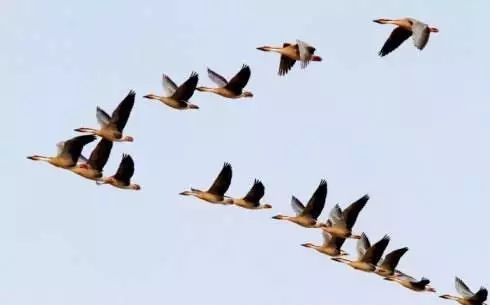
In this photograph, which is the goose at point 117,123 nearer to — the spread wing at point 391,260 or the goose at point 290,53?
the goose at point 290,53

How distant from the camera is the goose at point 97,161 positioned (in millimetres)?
47875

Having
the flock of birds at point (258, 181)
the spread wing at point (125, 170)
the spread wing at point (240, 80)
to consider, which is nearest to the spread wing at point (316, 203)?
the flock of birds at point (258, 181)

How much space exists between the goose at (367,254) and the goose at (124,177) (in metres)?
6.39

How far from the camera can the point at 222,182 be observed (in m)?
49.8

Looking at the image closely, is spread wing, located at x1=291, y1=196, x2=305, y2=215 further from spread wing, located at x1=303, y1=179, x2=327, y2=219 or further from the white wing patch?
the white wing patch

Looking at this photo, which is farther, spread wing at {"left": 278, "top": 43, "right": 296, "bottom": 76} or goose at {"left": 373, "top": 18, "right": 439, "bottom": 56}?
spread wing at {"left": 278, "top": 43, "right": 296, "bottom": 76}

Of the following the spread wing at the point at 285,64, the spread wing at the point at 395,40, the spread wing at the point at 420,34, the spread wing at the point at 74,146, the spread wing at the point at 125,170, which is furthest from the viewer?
the spread wing at the point at 285,64

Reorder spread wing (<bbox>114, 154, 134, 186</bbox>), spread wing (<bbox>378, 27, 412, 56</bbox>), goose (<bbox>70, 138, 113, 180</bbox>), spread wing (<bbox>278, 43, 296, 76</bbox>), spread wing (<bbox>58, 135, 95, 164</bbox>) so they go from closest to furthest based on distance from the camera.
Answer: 1. spread wing (<bbox>378, 27, 412, 56</bbox>)
2. spread wing (<bbox>58, 135, 95, 164</bbox>)
3. goose (<bbox>70, 138, 113, 180</bbox>)
4. spread wing (<bbox>114, 154, 134, 186</bbox>)
5. spread wing (<bbox>278, 43, 296, 76</bbox>)

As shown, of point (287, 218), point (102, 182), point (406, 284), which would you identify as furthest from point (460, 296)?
point (102, 182)

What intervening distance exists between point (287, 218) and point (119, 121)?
19.7 feet

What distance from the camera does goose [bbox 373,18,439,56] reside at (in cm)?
4522

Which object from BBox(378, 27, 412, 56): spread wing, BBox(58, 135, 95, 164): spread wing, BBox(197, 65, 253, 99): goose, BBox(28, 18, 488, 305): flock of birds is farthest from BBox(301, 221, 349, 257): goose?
BBox(58, 135, 95, 164): spread wing

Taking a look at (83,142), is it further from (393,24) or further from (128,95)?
(393,24)

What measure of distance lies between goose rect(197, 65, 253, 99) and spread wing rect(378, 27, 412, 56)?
4.32 metres
